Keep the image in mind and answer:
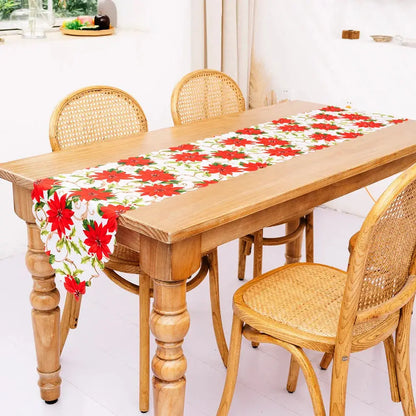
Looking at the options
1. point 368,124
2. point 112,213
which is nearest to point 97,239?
point 112,213

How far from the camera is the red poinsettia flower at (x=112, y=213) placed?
158 cm

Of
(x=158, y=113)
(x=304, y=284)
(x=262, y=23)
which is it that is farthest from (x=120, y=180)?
(x=262, y=23)

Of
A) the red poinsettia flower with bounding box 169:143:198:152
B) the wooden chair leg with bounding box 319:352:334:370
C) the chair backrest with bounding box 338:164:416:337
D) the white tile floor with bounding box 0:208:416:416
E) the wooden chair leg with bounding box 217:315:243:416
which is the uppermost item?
the red poinsettia flower with bounding box 169:143:198:152

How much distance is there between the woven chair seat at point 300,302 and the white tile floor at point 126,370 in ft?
1.49

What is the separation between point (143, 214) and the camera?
1577 millimetres

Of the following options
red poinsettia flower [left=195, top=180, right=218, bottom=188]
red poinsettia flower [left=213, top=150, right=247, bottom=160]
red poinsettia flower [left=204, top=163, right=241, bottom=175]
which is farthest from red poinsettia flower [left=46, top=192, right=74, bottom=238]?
red poinsettia flower [left=213, top=150, right=247, bottom=160]

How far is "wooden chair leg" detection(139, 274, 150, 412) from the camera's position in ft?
6.64

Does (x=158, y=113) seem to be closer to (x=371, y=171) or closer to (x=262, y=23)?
(x=262, y=23)

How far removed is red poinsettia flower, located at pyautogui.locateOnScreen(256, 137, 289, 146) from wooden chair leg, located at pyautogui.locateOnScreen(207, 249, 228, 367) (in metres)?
0.39

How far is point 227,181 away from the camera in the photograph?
184 cm

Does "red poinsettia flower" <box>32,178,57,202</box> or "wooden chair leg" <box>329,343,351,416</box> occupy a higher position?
"red poinsettia flower" <box>32,178,57,202</box>

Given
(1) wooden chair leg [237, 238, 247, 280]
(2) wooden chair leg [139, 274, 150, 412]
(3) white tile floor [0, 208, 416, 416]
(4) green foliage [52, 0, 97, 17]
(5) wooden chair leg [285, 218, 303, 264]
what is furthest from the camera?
(4) green foliage [52, 0, 97, 17]

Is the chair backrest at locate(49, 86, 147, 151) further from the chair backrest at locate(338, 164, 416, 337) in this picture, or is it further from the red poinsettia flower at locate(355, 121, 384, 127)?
the chair backrest at locate(338, 164, 416, 337)

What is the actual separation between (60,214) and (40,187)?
97 millimetres
